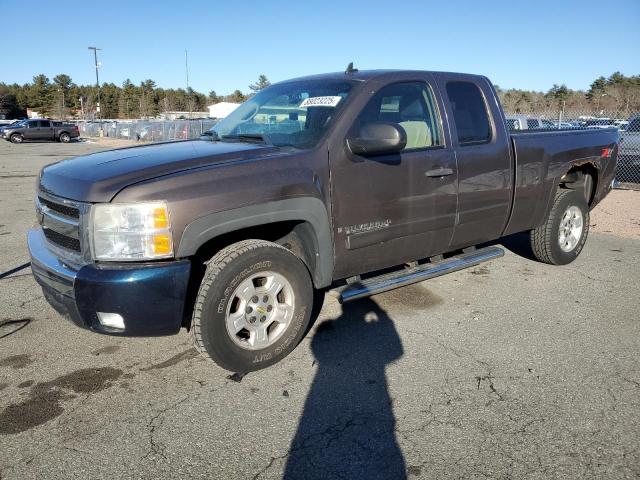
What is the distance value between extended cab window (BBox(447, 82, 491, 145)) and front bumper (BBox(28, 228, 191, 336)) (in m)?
2.63

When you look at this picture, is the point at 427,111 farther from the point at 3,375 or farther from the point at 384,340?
the point at 3,375

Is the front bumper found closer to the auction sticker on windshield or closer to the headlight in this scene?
the headlight

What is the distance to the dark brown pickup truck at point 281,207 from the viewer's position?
292 cm

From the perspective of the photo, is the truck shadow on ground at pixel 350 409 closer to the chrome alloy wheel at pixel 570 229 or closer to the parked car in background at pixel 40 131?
the chrome alloy wheel at pixel 570 229

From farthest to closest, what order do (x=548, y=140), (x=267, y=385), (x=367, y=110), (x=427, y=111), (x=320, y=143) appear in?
(x=548, y=140), (x=427, y=111), (x=367, y=110), (x=320, y=143), (x=267, y=385)

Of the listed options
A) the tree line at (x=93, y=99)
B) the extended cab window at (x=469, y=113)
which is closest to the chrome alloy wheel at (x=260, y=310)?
the extended cab window at (x=469, y=113)

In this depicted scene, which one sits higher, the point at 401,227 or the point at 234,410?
the point at 401,227

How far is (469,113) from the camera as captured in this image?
4484mm

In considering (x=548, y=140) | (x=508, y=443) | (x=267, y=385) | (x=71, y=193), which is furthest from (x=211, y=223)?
(x=548, y=140)

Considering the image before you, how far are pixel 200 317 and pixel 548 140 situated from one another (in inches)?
150

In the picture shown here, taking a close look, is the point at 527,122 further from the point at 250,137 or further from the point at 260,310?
the point at 260,310

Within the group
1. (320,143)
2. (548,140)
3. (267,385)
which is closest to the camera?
(267,385)

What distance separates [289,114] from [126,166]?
1363mm

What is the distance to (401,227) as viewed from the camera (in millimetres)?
3916
